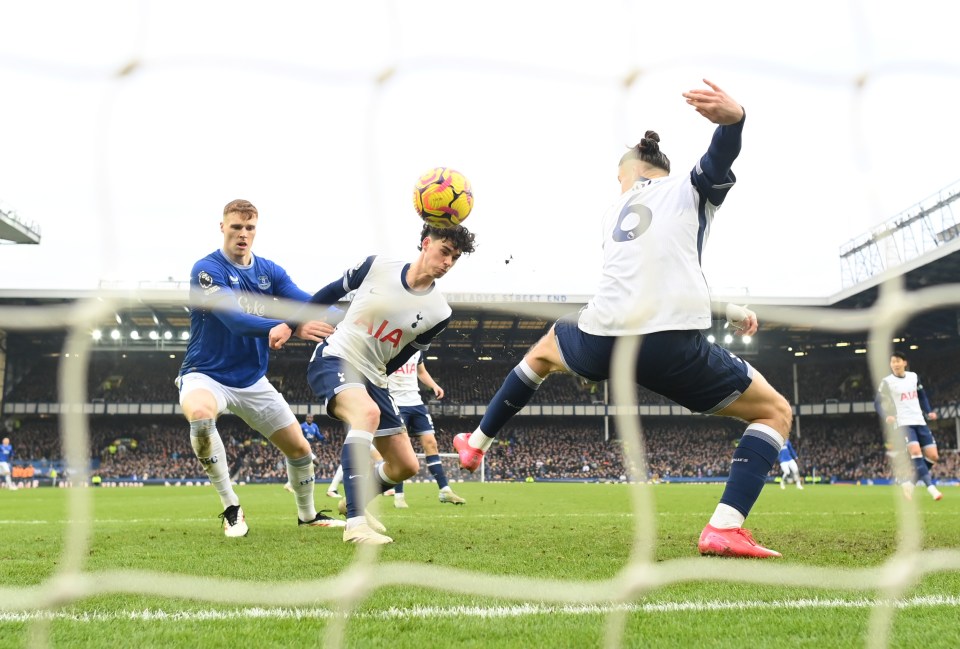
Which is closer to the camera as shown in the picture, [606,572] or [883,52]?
[883,52]

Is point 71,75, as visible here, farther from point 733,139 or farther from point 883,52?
point 883,52

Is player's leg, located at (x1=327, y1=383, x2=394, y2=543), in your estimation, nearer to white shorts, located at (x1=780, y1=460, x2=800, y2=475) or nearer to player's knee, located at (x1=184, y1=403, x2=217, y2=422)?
player's knee, located at (x1=184, y1=403, x2=217, y2=422)

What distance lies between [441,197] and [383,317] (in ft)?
2.75

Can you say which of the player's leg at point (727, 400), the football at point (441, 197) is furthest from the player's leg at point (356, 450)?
the player's leg at point (727, 400)

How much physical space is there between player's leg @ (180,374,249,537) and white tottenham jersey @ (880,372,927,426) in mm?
8375

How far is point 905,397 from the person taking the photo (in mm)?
10102

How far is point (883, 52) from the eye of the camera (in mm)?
3104

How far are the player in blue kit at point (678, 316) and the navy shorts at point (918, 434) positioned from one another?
754 centimetres

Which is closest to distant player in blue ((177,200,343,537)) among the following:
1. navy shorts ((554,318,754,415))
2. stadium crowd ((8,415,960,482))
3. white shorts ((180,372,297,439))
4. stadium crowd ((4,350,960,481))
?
white shorts ((180,372,297,439))

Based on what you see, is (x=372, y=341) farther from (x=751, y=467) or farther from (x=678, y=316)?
(x=751, y=467)

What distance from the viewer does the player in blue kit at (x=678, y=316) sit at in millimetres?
3400

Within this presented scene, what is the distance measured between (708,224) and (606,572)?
1.64 m

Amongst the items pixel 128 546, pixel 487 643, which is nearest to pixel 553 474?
pixel 128 546

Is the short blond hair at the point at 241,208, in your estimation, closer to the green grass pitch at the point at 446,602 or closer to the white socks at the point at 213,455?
the white socks at the point at 213,455
